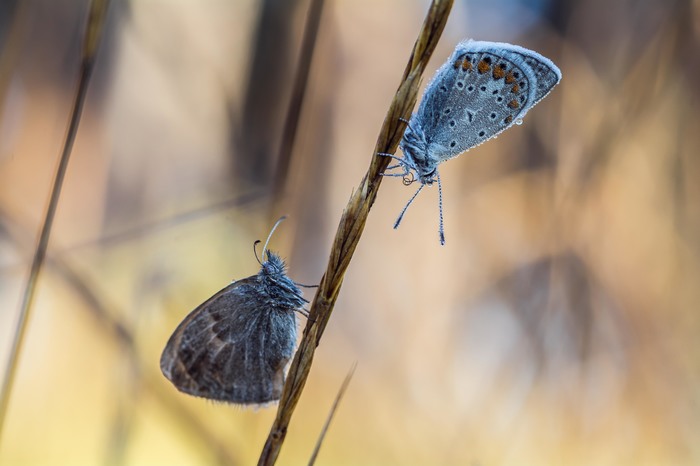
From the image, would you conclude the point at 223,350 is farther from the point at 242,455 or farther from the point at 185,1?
the point at 185,1

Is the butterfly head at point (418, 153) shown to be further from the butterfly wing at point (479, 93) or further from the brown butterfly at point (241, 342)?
the brown butterfly at point (241, 342)

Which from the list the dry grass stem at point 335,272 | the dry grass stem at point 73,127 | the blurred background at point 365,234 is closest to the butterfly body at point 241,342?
the dry grass stem at point 73,127

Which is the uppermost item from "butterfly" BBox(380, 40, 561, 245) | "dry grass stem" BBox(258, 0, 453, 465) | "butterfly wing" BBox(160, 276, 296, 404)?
"butterfly" BBox(380, 40, 561, 245)

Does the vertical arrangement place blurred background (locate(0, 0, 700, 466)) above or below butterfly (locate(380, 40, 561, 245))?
below

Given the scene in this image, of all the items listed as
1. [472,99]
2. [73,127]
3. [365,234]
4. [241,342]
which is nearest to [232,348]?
[241,342]

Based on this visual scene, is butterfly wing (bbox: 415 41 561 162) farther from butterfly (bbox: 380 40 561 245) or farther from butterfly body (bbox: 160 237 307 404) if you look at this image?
butterfly body (bbox: 160 237 307 404)

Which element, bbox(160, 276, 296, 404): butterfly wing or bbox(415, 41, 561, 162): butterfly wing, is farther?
bbox(160, 276, 296, 404): butterfly wing

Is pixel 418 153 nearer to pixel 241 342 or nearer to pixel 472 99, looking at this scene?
pixel 472 99

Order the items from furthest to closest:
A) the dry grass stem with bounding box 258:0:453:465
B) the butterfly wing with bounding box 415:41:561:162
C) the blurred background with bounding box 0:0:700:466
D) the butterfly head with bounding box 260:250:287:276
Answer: the blurred background with bounding box 0:0:700:466, the butterfly head with bounding box 260:250:287:276, the butterfly wing with bounding box 415:41:561:162, the dry grass stem with bounding box 258:0:453:465

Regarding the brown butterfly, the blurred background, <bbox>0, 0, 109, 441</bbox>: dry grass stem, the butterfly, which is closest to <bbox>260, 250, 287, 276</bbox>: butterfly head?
the brown butterfly
